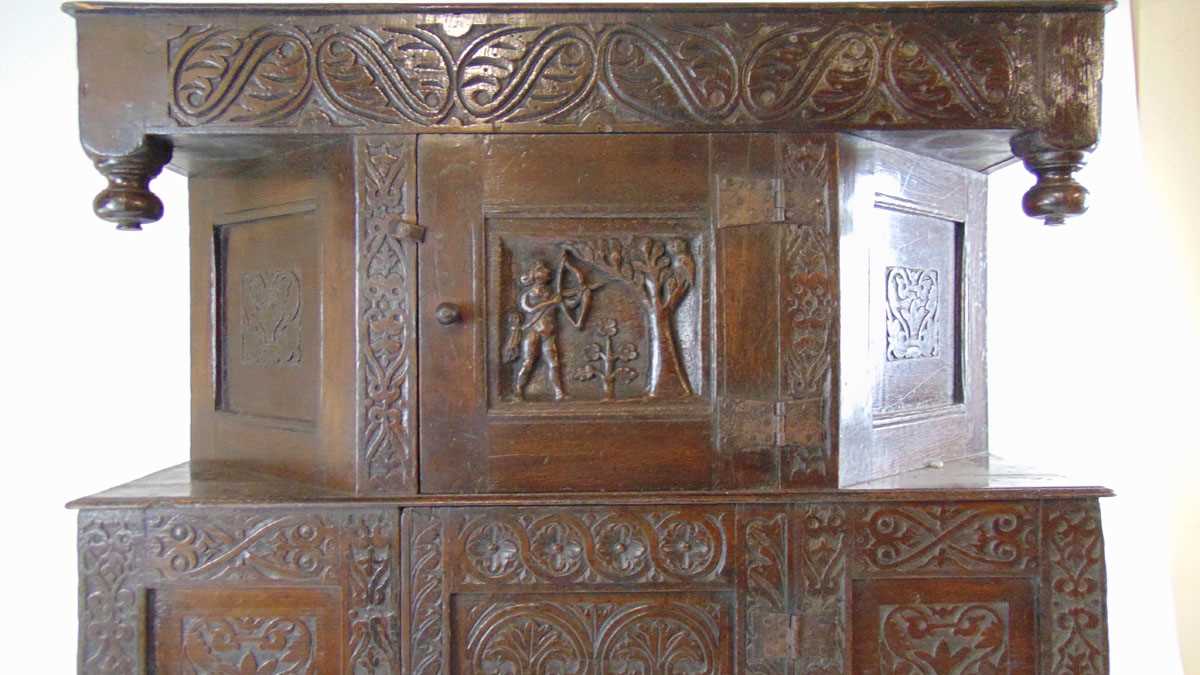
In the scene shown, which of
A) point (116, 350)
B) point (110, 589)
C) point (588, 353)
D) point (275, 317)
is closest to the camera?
point (110, 589)

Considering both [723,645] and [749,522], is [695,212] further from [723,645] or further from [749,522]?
[723,645]

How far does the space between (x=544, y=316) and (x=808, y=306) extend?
0.67 m

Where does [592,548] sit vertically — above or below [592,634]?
above

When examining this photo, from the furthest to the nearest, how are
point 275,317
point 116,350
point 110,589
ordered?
1. point 116,350
2. point 275,317
3. point 110,589

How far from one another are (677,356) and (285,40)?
1265mm

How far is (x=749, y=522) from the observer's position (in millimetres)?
1933

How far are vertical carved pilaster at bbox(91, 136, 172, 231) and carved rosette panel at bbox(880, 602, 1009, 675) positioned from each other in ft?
7.07

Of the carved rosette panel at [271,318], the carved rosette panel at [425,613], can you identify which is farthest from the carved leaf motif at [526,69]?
the carved rosette panel at [425,613]

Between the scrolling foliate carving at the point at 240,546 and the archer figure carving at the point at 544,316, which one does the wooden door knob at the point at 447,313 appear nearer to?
the archer figure carving at the point at 544,316

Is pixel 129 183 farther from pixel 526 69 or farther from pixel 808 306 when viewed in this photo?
pixel 808 306

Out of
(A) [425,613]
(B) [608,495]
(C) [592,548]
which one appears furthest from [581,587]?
(A) [425,613]

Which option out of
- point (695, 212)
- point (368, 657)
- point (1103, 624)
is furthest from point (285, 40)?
point (1103, 624)

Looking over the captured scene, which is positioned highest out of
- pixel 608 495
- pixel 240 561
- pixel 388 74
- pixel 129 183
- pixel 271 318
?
pixel 388 74

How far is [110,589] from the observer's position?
1908 mm
